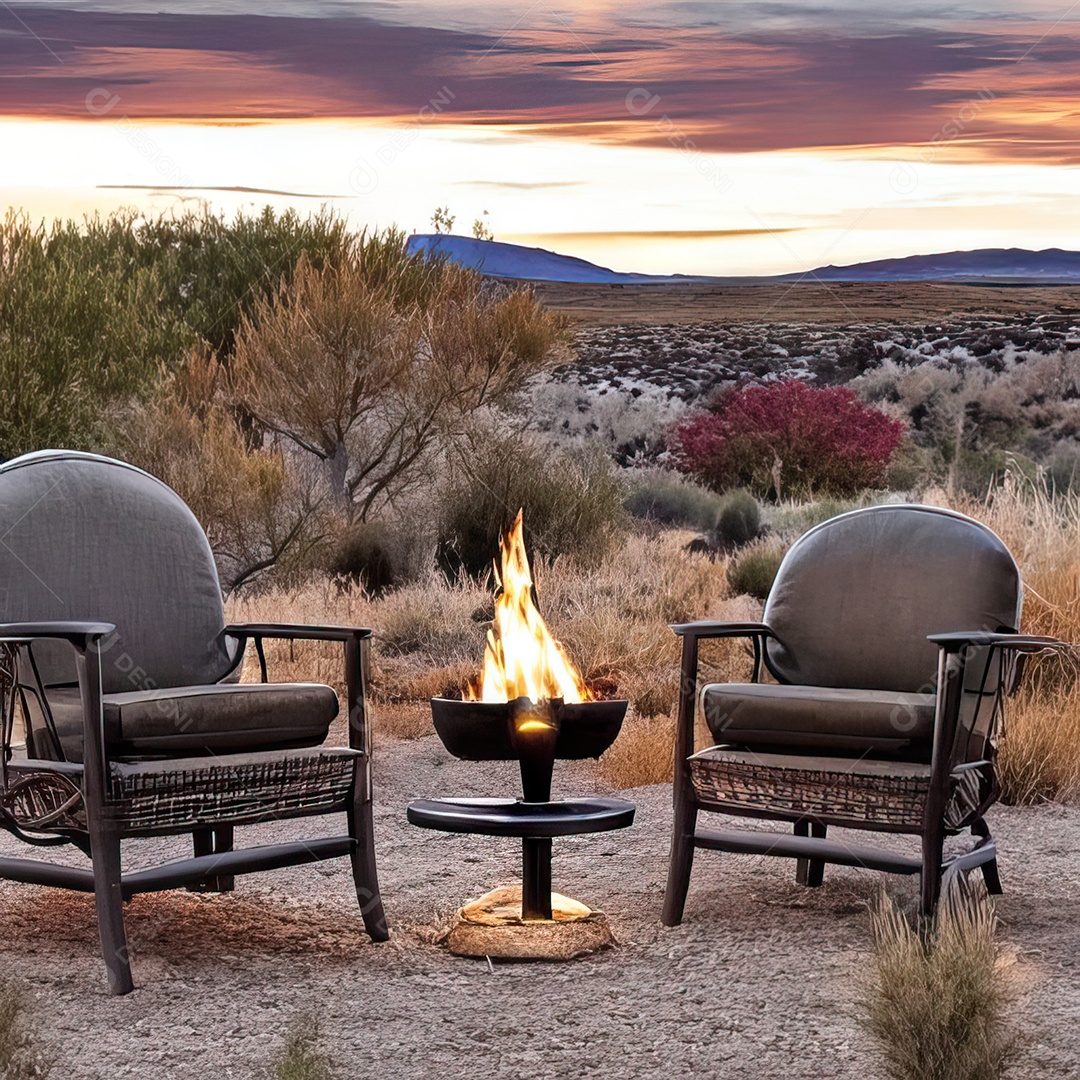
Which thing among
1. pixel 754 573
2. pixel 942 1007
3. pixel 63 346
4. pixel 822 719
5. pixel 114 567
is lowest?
pixel 754 573

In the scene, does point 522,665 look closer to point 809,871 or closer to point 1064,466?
point 809,871

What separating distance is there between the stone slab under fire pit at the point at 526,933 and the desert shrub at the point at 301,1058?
627 mm

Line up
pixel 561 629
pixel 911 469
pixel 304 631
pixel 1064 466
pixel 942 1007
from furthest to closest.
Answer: pixel 911 469
pixel 1064 466
pixel 561 629
pixel 304 631
pixel 942 1007

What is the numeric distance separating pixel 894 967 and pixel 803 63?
14.3 meters

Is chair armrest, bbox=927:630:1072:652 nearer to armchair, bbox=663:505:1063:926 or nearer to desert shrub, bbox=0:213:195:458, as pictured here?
armchair, bbox=663:505:1063:926

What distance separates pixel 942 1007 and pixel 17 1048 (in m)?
1.68

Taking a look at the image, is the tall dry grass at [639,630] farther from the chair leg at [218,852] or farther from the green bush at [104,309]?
the green bush at [104,309]

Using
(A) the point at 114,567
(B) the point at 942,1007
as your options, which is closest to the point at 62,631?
(A) the point at 114,567

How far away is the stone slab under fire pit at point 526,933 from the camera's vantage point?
3.57 m

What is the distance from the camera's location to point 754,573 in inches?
409

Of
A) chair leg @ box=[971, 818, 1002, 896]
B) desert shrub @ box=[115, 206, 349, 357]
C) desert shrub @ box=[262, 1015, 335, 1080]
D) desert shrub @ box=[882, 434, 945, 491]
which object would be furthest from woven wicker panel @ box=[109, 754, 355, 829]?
desert shrub @ box=[882, 434, 945, 491]

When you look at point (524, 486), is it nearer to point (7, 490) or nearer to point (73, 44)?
point (73, 44)

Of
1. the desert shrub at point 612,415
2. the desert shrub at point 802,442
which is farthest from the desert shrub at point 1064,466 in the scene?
the desert shrub at point 612,415

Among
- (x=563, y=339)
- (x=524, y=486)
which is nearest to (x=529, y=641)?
(x=524, y=486)
